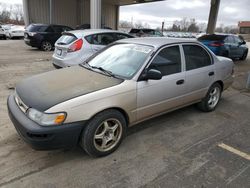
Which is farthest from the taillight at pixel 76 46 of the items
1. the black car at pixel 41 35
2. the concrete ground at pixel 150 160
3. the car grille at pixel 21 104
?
the black car at pixel 41 35

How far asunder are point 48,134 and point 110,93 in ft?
2.95

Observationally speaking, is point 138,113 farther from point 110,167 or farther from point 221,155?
point 221,155

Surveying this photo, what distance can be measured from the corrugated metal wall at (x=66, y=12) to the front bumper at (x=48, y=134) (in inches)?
831

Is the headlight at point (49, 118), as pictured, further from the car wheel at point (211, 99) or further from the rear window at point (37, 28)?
the rear window at point (37, 28)

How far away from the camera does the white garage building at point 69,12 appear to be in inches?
728

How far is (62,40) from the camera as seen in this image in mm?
6785

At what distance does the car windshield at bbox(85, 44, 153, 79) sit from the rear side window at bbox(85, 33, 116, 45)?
9.74ft

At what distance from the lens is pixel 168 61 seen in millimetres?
3543

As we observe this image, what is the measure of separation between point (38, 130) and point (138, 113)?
1.43 meters

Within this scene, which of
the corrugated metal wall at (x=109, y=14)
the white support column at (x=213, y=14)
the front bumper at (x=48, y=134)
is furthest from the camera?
the corrugated metal wall at (x=109, y=14)

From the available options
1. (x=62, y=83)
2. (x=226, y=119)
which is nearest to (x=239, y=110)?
(x=226, y=119)

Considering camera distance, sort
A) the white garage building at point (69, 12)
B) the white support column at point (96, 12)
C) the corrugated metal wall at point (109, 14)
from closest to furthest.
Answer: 1. the white support column at point (96, 12)
2. the white garage building at point (69, 12)
3. the corrugated metal wall at point (109, 14)

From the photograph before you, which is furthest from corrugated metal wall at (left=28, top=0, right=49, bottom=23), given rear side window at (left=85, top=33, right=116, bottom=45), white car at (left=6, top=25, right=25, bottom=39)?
rear side window at (left=85, top=33, right=116, bottom=45)

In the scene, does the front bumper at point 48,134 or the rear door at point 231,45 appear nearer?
the front bumper at point 48,134
